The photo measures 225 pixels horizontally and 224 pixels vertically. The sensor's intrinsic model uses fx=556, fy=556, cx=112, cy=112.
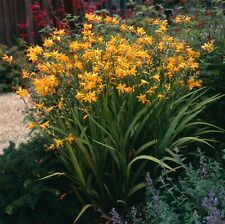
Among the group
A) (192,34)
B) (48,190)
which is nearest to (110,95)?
(48,190)

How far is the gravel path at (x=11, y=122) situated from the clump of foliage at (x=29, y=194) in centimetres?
191

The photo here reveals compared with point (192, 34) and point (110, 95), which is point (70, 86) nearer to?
point (110, 95)

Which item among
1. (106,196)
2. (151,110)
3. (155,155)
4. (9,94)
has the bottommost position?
(9,94)

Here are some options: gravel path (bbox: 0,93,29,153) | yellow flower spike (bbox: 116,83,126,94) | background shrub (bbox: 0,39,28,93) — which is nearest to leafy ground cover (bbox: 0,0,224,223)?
yellow flower spike (bbox: 116,83,126,94)

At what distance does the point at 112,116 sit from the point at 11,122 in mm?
3401

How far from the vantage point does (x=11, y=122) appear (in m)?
6.88

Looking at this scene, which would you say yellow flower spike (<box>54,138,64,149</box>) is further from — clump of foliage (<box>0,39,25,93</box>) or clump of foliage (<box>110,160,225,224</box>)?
clump of foliage (<box>0,39,25,93</box>)

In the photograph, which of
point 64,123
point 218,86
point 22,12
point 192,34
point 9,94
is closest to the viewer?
point 64,123

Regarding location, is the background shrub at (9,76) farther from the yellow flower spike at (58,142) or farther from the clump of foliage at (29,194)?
the yellow flower spike at (58,142)

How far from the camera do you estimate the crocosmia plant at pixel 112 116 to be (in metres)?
3.55

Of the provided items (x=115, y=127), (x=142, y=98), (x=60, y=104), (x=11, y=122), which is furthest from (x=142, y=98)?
(x=11, y=122)

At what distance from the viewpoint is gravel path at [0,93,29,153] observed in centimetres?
617

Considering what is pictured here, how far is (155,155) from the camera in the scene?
3646mm

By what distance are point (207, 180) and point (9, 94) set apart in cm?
528
